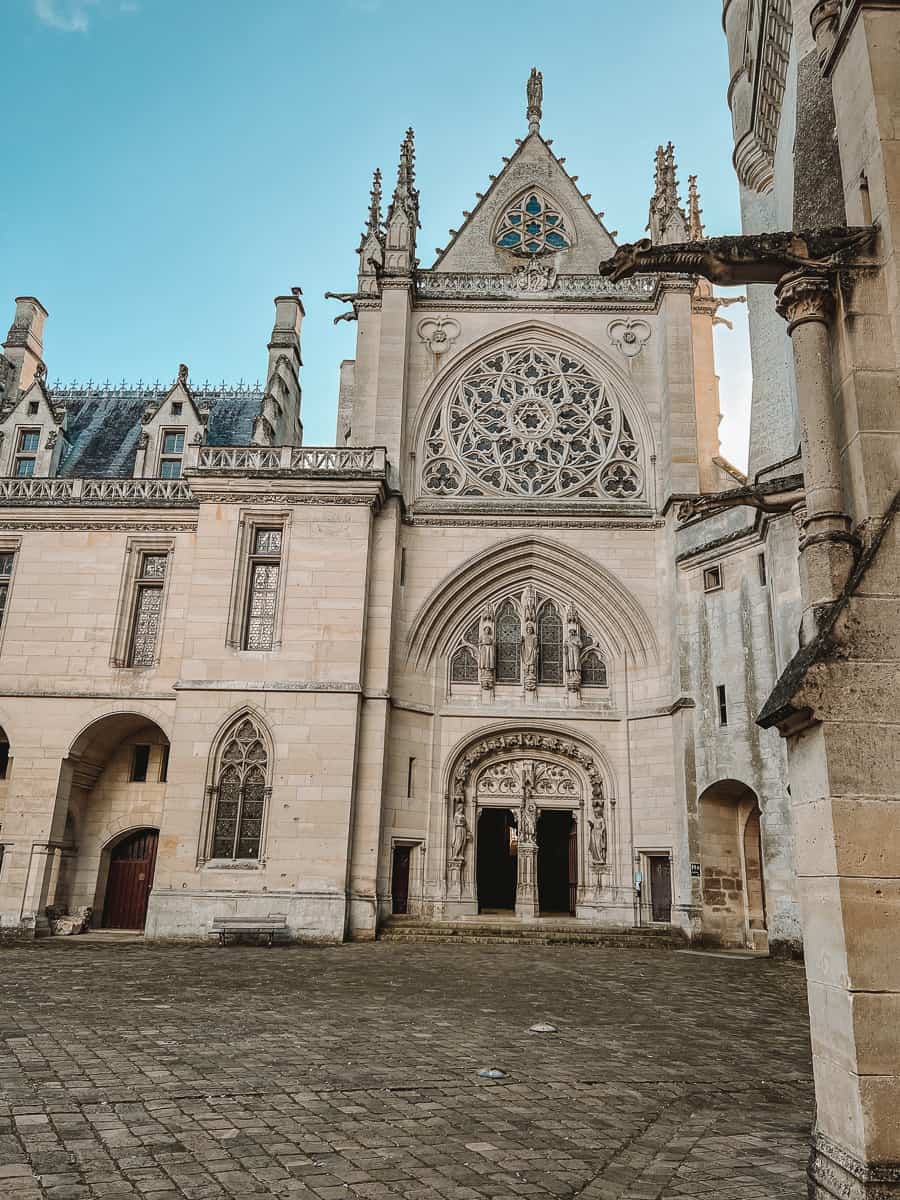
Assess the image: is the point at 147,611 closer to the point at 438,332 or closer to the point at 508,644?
the point at 508,644

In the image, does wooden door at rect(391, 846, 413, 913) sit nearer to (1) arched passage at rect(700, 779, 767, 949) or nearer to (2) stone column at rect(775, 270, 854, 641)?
(1) arched passage at rect(700, 779, 767, 949)

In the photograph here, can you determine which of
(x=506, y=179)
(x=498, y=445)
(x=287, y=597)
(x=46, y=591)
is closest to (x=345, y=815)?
(x=287, y=597)

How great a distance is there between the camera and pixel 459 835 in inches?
752

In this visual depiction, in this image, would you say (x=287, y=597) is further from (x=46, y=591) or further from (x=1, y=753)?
(x=1, y=753)

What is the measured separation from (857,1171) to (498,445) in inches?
764

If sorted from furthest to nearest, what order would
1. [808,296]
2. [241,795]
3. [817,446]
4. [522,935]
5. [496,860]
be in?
1. [496,860]
2. [241,795]
3. [522,935]
4. [808,296]
5. [817,446]

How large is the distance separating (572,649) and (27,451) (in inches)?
570

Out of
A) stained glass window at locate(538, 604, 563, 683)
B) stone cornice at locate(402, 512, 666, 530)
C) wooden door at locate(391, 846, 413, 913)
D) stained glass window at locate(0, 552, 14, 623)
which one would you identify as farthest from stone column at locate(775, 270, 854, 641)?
stained glass window at locate(0, 552, 14, 623)

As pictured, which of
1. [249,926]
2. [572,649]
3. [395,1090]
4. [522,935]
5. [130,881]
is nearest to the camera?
[395,1090]

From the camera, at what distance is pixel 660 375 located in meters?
21.7

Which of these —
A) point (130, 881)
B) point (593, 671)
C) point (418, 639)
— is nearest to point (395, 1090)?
point (418, 639)

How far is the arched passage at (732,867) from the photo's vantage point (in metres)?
16.8

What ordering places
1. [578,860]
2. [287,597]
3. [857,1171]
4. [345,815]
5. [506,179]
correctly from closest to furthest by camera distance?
[857,1171]
[345,815]
[287,597]
[578,860]
[506,179]

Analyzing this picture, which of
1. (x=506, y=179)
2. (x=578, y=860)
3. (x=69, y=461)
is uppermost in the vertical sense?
(x=506, y=179)
